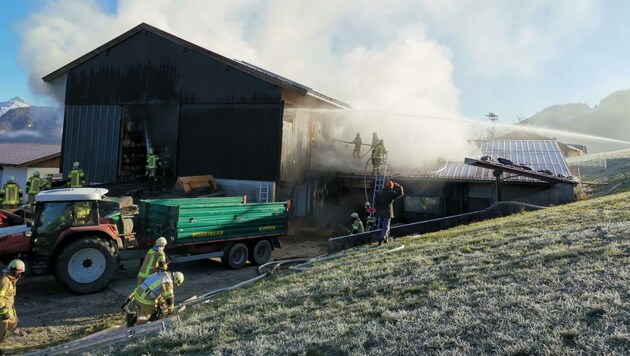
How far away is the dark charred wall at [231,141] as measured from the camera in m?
16.3

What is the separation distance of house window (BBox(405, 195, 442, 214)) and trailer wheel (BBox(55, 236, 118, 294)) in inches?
474

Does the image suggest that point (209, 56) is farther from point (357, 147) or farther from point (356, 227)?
point (356, 227)

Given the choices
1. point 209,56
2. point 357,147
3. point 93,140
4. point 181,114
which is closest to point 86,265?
point 181,114

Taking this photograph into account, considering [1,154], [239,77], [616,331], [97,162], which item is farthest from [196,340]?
[1,154]

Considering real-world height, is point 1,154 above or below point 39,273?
above

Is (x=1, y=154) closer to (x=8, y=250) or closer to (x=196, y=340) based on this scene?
(x=8, y=250)

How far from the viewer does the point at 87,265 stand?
29.5 feet

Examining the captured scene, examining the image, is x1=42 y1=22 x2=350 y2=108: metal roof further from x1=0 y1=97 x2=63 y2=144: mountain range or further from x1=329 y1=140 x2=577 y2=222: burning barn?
x1=0 y1=97 x2=63 y2=144: mountain range

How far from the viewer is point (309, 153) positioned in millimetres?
19141

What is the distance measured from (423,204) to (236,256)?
357 inches

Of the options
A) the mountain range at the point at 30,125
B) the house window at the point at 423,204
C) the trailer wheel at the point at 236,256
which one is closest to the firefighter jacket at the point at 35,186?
the trailer wheel at the point at 236,256

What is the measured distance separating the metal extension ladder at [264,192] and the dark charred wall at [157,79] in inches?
127

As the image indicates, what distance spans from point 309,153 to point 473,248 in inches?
487

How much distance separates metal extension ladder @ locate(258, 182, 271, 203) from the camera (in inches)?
639
